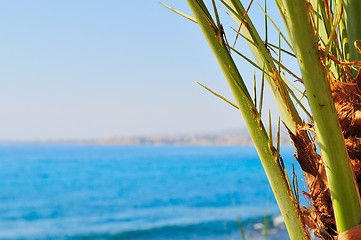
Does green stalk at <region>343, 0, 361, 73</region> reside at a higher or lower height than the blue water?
higher

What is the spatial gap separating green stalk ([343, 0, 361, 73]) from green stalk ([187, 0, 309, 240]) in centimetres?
32

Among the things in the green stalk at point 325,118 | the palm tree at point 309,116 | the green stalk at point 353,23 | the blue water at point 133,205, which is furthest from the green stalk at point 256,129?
the blue water at point 133,205

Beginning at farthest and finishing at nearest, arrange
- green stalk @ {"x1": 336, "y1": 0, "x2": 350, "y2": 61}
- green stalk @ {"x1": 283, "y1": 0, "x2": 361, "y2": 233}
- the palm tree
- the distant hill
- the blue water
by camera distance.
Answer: the distant hill, the blue water, green stalk @ {"x1": 336, "y1": 0, "x2": 350, "y2": 61}, the palm tree, green stalk @ {"x1": 283, "y1": 0, "x2": 361, "y2": 233}

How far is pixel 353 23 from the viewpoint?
0.98 metres

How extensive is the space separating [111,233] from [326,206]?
14229 millimetres

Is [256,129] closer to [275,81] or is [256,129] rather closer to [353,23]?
[275,81]

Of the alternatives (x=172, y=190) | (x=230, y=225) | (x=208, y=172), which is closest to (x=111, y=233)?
(x=230, y=225)

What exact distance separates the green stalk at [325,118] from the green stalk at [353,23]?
1.02ft

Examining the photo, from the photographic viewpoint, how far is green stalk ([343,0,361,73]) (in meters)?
0.96

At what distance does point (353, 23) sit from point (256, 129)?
391mm

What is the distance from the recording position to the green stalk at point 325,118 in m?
0.72

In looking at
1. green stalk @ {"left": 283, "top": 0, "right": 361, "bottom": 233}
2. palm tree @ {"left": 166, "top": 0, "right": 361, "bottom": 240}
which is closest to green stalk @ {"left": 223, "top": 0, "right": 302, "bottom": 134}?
palm tree @ {"left": 166, "top": 0, "right": 361, "bottom": 240}

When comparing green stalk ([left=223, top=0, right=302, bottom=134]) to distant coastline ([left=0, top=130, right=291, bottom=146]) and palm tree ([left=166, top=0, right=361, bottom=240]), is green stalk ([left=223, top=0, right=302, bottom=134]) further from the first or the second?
distant coastline ([left=0, top=130, right=291, bottom=146])

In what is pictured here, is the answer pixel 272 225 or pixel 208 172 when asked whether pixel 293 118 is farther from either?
pixel 208 172
